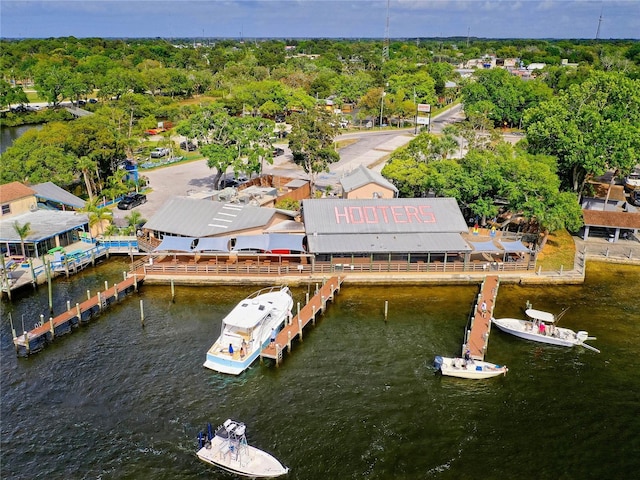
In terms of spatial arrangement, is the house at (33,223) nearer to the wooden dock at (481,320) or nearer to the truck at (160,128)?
the wooden dock at (481,320)

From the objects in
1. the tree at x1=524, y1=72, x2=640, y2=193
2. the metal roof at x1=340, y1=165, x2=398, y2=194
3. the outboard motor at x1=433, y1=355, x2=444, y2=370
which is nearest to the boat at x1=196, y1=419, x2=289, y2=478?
the outboard motor at x1=433, y1=355, x2=444, y2=370

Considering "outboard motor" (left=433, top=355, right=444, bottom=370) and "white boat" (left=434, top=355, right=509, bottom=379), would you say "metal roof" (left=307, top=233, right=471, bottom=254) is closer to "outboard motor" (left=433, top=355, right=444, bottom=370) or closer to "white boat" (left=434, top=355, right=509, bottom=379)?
"outboard motor" (left=433, top=355, right=444, bottom=370)

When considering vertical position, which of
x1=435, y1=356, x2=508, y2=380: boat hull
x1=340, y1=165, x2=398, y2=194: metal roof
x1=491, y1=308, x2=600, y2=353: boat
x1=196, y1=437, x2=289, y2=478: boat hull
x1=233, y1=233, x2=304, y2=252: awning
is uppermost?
x1=340, y1=165, x2=398, y2=194: metal roof

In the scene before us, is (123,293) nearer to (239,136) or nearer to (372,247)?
(372,247)

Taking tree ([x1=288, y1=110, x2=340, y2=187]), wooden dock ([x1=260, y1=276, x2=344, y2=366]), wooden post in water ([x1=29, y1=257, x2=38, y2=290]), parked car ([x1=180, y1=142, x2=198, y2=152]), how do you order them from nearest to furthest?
wooden dock ([x1=260, y1=276, x2=344, y2=366]) < wooden post in water ([x1=29, y1=257, x2=38, y2=290]) < tree ([x1=288, y1=110, x2=340, y2=187]) < parked car ([x1=180, y1=142, x2=198, y2=152])

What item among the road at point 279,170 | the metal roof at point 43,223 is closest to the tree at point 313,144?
the road at point 279,170

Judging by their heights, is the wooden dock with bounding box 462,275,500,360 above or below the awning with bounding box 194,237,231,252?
below
